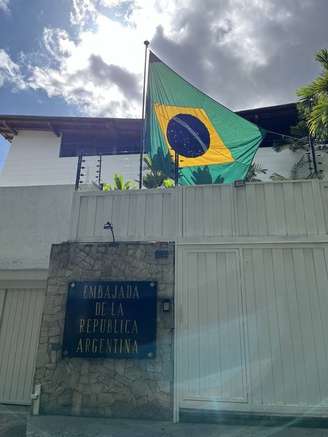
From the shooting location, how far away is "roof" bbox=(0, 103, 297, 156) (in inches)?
581

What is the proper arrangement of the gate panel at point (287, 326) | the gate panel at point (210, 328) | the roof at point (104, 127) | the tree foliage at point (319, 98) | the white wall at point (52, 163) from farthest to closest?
the roof at point (104, 127) → the white wall at point (52, 163) → the tree foliage at point (319, 98) → the gate panel at point (210, 328) → the gate panel at point (287, 326)

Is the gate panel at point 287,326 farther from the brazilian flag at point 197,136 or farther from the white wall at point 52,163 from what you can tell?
the white wall at point 52,163

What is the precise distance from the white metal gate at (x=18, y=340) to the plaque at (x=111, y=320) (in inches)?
89.6

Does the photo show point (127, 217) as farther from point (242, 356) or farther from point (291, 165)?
point (291, 165)

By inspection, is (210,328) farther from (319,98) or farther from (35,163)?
(35,163)

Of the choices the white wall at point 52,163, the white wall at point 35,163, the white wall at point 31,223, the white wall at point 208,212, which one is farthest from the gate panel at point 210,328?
the white wall at point 35,163

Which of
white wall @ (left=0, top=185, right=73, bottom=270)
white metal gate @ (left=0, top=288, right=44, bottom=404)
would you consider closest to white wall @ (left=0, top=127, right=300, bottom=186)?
white wall @ (left=0, top=185, right=73, bottom=270)

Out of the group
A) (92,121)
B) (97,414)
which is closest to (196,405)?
(97,414)

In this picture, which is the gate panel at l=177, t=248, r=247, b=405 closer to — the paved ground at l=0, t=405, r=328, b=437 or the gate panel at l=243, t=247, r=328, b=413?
the gate panel at l=243, t=247, r=328, b=413

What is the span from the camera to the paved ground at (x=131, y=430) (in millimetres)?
4055

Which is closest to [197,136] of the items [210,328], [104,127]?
[210,328]

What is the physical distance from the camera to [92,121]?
15852 millimetres

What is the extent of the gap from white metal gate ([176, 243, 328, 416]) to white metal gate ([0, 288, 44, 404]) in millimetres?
3704

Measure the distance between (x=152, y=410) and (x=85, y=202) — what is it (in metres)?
3.67
